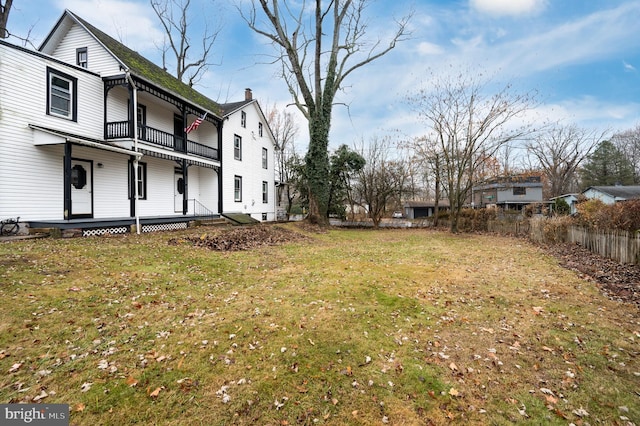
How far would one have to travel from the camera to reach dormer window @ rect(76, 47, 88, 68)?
13655 millimetres

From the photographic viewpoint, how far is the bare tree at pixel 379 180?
24641mm

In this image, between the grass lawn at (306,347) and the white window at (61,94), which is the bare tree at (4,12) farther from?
the grass lawn at (306,347)

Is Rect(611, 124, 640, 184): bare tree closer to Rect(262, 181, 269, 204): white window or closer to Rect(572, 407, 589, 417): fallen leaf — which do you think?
Rect(262, 181, 269, 204): white window

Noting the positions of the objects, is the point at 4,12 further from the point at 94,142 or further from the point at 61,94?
the point at 94,142

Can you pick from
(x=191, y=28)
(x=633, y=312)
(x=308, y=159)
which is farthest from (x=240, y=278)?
(x=191, y=28)

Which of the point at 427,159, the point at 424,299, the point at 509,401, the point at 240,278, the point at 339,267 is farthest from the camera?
the point at 427,159

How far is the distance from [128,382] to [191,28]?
32443 mm

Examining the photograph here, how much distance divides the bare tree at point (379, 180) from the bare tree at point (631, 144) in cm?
3915

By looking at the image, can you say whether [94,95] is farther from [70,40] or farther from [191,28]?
[191,28]

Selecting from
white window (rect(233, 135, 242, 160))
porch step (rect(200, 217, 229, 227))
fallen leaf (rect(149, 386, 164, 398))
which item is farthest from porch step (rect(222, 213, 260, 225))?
fallen leaf (rect(149, 386, 164, 398))

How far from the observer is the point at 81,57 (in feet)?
45.3

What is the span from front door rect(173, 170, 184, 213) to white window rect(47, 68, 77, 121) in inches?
232

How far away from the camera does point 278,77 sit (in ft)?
70.2

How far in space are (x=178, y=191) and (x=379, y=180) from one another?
16390mm
